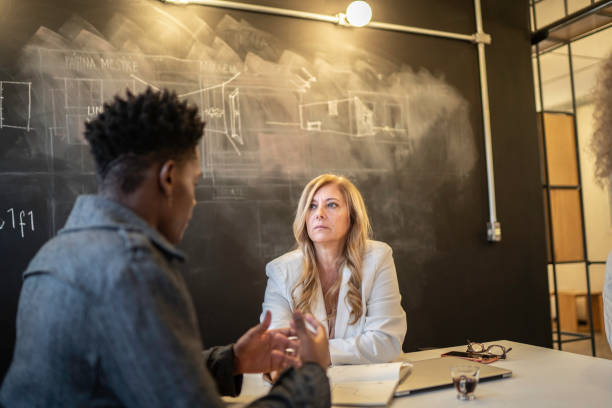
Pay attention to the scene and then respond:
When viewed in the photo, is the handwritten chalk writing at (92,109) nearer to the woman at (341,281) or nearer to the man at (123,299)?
the woman at (341,281)

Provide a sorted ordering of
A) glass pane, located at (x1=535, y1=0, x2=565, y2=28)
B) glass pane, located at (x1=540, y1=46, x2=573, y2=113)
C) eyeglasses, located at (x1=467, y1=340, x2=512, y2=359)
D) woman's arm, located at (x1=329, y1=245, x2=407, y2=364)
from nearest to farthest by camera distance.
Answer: eyeglasses, located at (x1=467, y1=340, x2=512, y2=359), woman's arm, located at (x1=329, y1=245, x2=407, y2=364), glass pane, located at (x1=535, y1=0, x2=565, y2=28), glass pane, located at (x1=540, y1=46, x2=573, y2=113)

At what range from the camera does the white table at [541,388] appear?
1.35 meters

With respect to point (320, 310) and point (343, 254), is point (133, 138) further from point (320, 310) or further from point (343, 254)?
point (343, 254)

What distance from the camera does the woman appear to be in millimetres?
2074

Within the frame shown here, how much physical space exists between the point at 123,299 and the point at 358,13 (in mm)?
2840

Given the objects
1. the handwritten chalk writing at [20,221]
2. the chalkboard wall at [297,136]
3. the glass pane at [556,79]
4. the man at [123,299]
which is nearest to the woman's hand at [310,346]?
the man at [123,299]

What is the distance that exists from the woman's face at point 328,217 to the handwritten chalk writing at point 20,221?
1357 millimetres

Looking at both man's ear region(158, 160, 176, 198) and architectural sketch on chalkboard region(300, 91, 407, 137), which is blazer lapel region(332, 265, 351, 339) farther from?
man's ear region(158, 160, 176, 198)

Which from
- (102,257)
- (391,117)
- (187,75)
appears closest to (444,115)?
(391,117)

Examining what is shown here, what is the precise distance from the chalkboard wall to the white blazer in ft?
1.89

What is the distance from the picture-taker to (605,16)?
3.58 meters

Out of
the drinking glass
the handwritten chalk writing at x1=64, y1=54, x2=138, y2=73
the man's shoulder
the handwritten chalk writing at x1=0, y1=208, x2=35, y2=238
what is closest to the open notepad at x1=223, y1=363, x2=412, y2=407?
the drinking glass

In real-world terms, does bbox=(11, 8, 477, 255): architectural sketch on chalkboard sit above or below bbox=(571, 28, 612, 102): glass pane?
below

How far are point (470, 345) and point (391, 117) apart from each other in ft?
6.05
